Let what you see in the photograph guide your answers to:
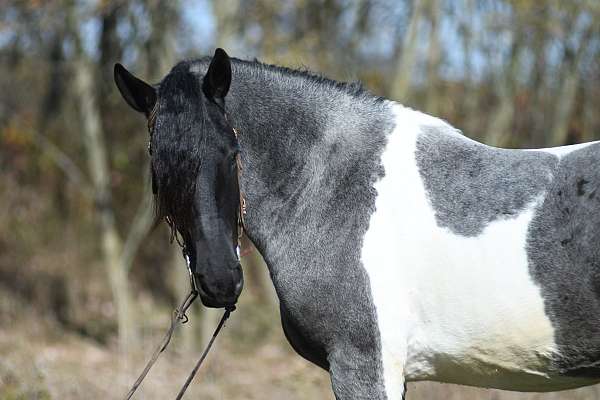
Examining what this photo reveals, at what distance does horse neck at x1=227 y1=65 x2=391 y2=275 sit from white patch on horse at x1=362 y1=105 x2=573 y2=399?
10.3 inches

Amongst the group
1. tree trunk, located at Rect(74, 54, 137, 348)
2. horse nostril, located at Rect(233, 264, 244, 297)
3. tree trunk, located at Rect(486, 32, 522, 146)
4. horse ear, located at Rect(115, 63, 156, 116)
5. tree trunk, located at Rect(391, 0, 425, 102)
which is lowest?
horse nostril, located at Rect(233, 264, 244, 297)

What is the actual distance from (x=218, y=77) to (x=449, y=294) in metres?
1.34

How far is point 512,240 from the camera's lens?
3.10 metres

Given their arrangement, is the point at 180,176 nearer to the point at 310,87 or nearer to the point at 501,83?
the point at 310,87

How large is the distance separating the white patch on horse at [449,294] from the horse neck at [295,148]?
0.26m

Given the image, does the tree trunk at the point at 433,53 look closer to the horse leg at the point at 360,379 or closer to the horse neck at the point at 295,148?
the horse neck at the point at 295,148

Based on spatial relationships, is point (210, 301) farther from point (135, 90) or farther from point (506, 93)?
point (506, 93)

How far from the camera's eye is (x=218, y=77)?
10.9ft

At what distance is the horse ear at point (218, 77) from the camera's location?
3.25 meters

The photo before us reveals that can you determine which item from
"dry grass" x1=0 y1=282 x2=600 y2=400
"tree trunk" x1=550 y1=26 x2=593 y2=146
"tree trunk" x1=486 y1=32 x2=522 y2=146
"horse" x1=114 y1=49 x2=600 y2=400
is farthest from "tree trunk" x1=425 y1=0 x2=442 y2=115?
"horse" x1=114 y1=49 x2=600 y2=400

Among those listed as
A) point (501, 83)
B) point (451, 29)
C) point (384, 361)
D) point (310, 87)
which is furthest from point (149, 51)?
point (384, 361)

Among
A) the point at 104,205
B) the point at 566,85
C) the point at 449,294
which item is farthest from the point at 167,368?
the point at 566,85

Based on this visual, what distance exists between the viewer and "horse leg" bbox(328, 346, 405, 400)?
10.6ft

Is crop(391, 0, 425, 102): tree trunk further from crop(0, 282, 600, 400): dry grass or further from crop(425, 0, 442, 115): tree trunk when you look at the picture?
crop(0, 282, 600, 400): dry grass
